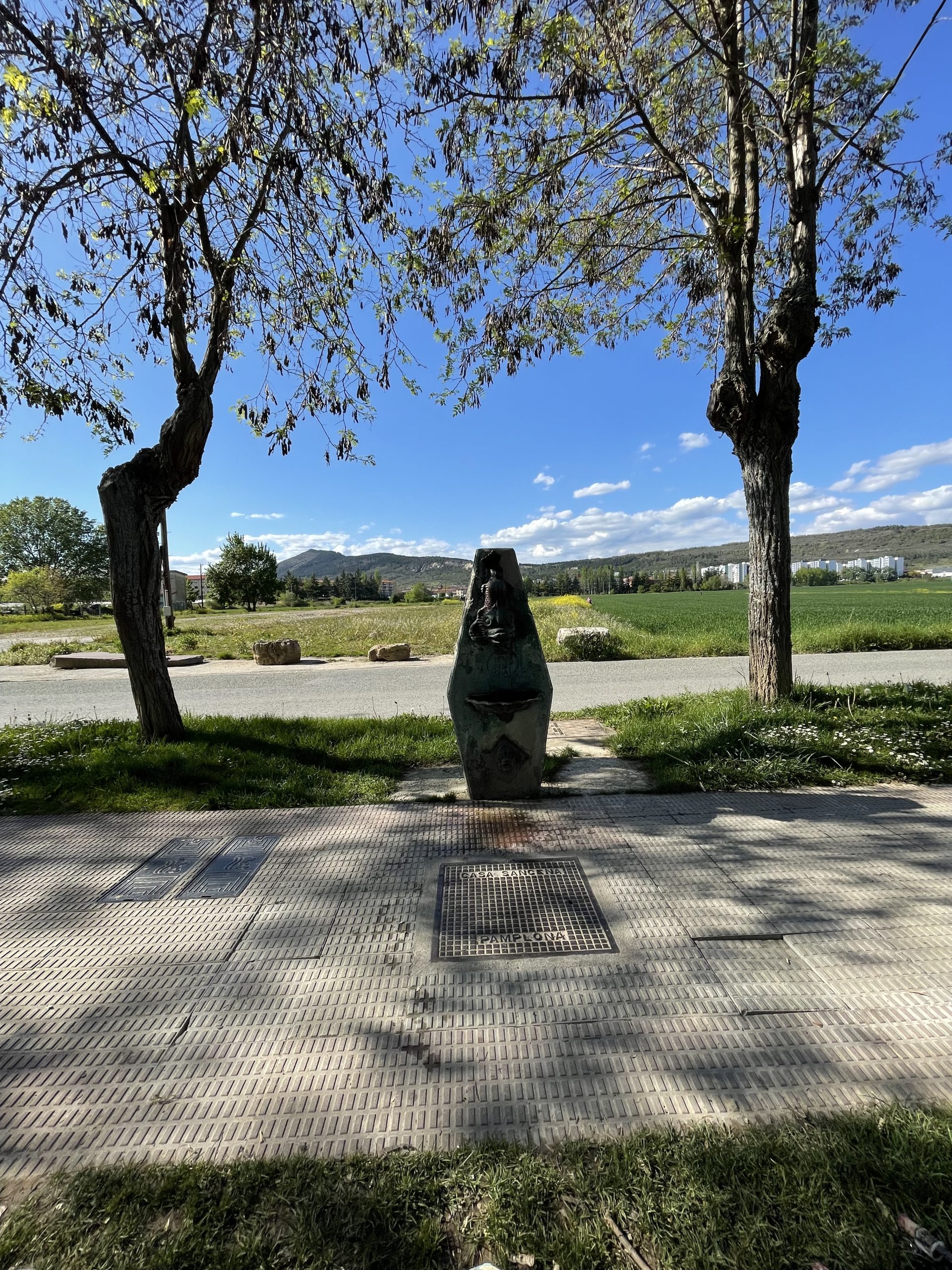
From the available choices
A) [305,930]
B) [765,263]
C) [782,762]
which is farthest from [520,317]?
[305,930]

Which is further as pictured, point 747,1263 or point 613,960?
point 613,960

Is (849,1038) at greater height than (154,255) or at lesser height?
lesser

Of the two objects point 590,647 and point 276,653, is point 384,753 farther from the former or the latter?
point 276,653

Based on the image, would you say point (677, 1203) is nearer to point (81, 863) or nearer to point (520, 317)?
point (81, 863)

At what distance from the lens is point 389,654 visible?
14.8 metres

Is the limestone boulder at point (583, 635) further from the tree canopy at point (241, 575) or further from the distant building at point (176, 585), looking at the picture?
the tree canopy at point (241, 575)

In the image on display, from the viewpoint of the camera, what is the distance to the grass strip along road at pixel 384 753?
4977 mm

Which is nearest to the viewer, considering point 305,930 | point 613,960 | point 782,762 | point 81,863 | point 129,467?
point 613,960

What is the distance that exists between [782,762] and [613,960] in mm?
3125

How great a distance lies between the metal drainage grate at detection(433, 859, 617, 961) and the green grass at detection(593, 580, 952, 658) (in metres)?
10.8

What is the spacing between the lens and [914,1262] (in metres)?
1.45

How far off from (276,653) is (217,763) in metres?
9.86

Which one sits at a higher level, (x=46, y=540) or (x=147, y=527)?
(x=46, y=540)

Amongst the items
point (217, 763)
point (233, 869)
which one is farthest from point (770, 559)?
point (217, 763)
